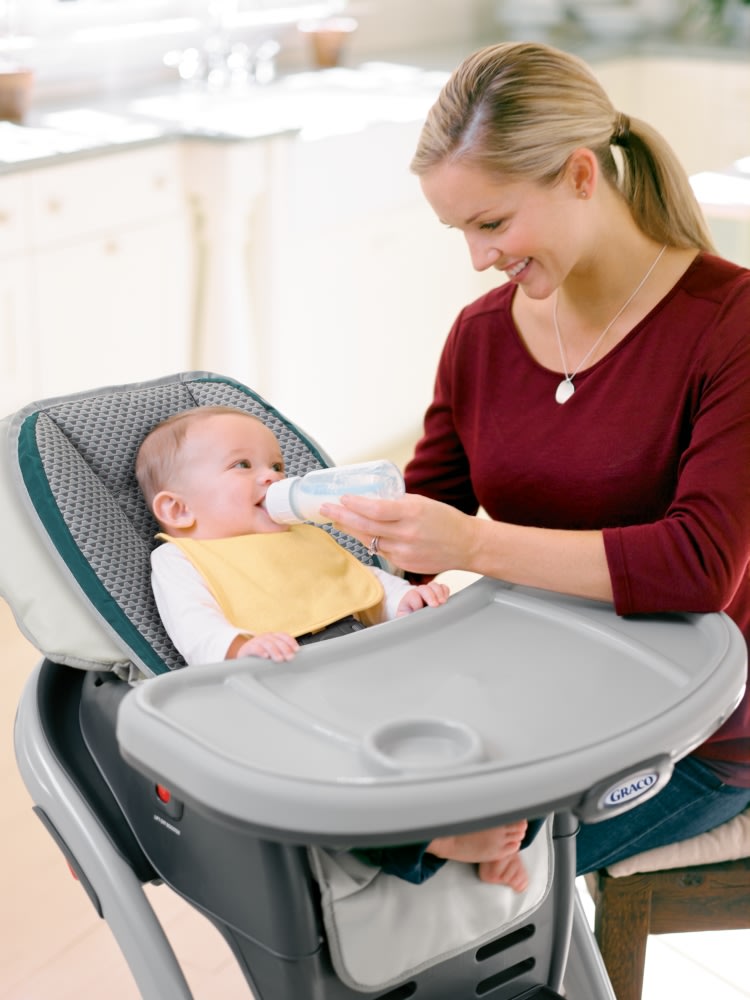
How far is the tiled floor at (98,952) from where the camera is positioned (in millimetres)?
1927

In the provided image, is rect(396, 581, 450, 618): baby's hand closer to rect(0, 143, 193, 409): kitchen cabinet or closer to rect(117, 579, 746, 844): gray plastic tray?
rect(117, 579, 746, 844): gray plastic tray

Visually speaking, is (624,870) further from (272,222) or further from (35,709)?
(272,222)

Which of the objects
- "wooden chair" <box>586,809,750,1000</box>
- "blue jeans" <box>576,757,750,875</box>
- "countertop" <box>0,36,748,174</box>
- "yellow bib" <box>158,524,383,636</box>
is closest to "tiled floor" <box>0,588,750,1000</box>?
"wooden chair" <box>586,809,750,1000</box>

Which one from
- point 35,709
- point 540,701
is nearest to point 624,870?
point 540,701

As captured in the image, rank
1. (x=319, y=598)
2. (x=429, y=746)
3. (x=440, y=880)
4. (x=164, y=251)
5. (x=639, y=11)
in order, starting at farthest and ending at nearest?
(x=639, y=11), (x=164, y=251), (x=319, y=598), (x=440, y=880), (x=429, y=746)

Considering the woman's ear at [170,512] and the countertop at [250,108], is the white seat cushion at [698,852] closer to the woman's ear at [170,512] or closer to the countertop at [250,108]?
the woman's ear at [170,512]

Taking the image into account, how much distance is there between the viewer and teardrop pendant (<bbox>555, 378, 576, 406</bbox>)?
1.50 metres

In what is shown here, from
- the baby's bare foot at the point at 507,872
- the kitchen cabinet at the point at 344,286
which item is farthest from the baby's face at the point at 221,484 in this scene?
the kitchen cabinet at the point at 344,286

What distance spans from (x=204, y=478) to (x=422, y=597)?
0.92 feet

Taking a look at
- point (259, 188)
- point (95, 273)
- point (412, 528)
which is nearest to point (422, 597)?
point (412, 528)

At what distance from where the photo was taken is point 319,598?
1.41 m

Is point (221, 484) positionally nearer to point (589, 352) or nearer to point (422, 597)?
point (422, 597)

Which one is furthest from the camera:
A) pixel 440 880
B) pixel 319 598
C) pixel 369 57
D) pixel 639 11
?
pixel 639 11

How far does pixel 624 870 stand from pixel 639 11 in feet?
12.6
